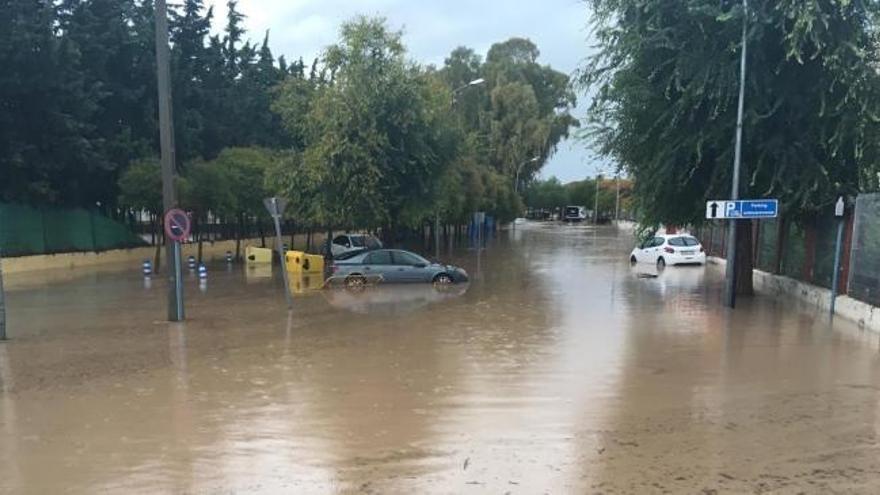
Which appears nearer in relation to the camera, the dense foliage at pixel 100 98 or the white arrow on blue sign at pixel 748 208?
the white arrow on blue sign at pixel 748 208

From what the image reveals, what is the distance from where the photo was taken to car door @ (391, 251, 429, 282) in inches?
907

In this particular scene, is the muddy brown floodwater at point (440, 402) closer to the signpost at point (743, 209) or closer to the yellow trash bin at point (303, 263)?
the signpost at point (743, 209)

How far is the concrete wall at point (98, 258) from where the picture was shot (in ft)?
96.7

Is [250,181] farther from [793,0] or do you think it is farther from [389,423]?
[389,423]

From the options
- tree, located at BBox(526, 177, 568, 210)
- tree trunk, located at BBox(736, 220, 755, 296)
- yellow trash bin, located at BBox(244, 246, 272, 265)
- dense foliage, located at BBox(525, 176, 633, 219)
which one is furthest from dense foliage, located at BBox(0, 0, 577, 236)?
tree, located at BBox(526, 177, 568, 210)

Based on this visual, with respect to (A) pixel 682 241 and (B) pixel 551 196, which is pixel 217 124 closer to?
(A) pixel 682 241

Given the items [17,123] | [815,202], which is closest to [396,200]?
[815,202]

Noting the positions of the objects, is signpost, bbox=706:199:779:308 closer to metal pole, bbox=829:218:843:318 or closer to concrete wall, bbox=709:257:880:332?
metal pole, bbox=829:218:843:318

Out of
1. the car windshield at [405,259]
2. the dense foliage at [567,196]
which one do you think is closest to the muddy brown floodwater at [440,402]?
the car windshield at [405,259]

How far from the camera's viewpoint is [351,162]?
2469 centimetres

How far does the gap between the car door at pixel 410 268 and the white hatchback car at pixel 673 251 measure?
12905mm

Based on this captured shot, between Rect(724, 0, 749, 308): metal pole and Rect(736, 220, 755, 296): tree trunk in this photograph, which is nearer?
Rect(724, 0, 749, 308): metal pole

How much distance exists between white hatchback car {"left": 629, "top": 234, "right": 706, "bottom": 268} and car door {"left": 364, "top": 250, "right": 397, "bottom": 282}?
44.9ft

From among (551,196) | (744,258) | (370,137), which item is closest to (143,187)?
(370,137)
